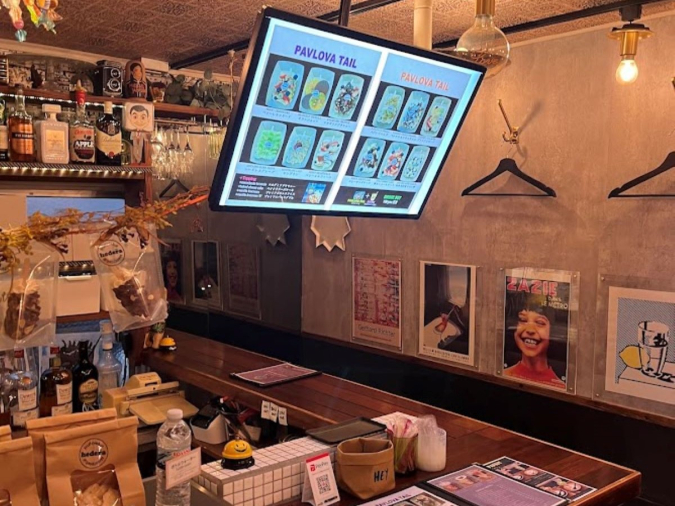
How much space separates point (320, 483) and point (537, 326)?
2214 mm

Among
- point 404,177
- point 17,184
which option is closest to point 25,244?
point 404,177

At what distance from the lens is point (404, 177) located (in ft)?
8.15

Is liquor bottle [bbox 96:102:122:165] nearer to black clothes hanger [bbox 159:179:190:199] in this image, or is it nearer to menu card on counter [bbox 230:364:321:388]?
menu card on counter [bbox 230:364:321:388]

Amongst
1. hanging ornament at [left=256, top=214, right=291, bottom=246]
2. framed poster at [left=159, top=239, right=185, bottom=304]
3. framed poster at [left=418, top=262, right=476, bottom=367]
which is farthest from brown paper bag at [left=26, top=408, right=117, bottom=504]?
framed poster at [left=159, top=239, right=185, bottom=304]

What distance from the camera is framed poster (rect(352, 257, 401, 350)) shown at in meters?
4.55

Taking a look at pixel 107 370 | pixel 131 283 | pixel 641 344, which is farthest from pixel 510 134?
pixel 107 370

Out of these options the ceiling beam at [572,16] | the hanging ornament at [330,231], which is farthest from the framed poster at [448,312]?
the ceiling beam at [572,16]

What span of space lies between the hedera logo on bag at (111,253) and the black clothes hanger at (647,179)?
245 cm

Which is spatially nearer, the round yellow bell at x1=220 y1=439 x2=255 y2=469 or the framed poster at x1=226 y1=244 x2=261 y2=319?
the round yellow bell at x1=220 y1=439 x2=255 y2=469

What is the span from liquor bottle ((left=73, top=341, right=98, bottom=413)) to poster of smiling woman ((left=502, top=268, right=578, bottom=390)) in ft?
7.52

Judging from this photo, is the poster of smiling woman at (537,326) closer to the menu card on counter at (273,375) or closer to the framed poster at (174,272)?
the menu card on counter at (273,375)

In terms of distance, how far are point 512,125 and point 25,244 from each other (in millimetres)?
2982

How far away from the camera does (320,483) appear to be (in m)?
1.90

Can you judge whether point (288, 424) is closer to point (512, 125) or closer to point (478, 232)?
point (478, 232)
